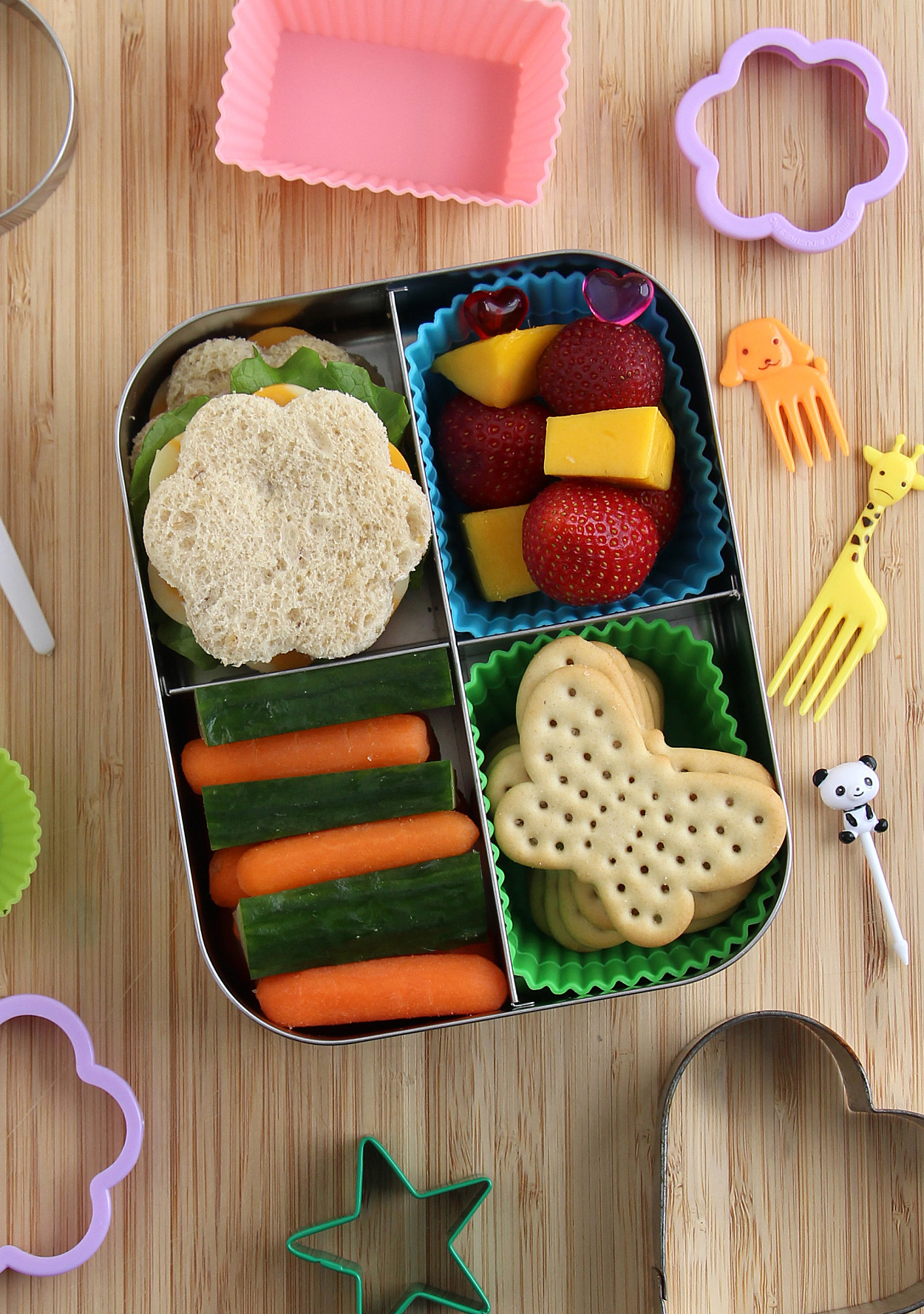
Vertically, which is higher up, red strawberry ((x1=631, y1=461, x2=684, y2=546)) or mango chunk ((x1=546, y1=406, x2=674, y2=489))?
mango chunk ((x1=546, y1=406, x2=674, y2=489))

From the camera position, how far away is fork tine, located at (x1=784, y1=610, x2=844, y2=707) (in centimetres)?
138

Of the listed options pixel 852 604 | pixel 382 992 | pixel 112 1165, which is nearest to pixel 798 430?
pixel 852 604

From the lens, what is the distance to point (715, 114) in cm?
144

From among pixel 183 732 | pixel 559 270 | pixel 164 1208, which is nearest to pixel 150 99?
pixel 559 270

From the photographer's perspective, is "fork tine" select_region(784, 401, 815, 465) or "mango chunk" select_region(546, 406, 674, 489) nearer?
"mango chunk" select_region(546, 406, 674, 489)

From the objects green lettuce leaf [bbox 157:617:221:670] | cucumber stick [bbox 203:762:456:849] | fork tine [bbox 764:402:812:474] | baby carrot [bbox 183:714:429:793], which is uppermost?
fork tine [bbox 764:402:812:474]

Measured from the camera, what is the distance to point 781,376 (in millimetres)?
1405

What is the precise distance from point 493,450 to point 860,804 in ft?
2.24

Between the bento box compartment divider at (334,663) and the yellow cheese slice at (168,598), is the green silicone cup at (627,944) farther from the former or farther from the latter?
the yellow cheese slice at (168,598)

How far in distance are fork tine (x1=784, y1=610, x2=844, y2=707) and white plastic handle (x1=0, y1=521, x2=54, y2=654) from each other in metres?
1.03

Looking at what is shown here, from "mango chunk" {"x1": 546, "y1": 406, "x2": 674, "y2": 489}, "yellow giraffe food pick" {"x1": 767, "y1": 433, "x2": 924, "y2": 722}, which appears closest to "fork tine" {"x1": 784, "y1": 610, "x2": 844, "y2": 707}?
"yellow giraffe food pick" {"x1": 767, "y1": 433, "x2": 924, "y2": 722}

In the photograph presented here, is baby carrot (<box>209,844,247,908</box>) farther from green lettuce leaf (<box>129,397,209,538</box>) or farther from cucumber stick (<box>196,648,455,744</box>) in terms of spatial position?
green lettuce leaf (<box>129,397,209,538</box>)

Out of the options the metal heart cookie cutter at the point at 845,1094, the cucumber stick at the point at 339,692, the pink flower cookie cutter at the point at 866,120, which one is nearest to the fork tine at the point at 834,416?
the pink flower cookie cutter at the point at 866,120

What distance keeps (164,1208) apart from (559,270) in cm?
137
